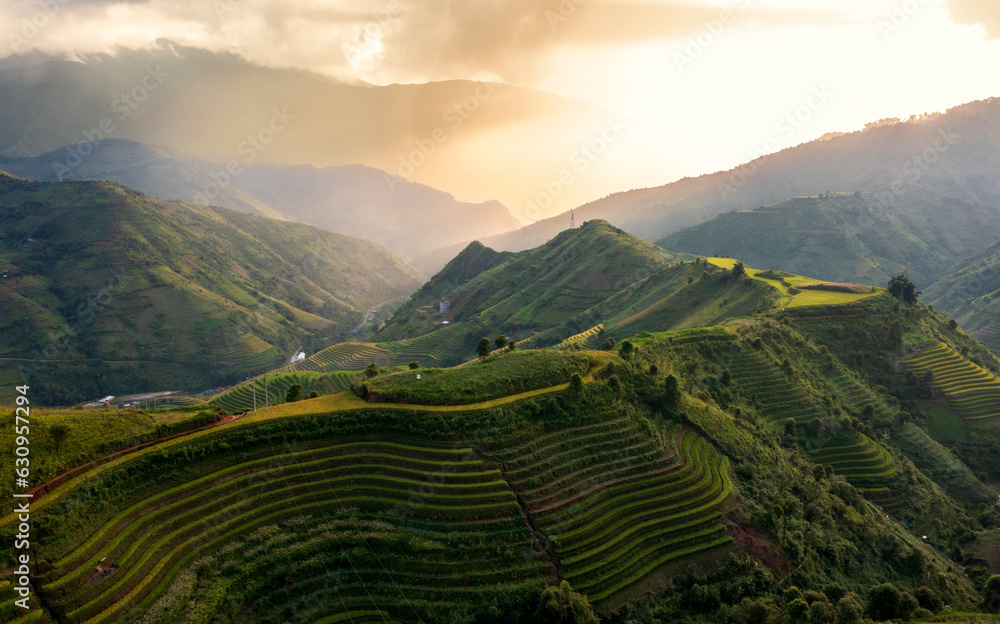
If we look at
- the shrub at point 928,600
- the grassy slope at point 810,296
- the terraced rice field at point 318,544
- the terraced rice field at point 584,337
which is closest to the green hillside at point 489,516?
the terraced rice field at point 318,544

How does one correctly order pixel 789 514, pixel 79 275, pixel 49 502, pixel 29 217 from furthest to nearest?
pixel 29 217 → pixel 79 275 → pixel 789 514 → pixel 49 502

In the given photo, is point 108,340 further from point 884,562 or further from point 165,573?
point 884,562

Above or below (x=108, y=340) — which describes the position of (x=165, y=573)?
below

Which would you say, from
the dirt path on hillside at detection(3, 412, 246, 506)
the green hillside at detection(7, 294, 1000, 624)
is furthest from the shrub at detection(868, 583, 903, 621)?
the dirt path on hillside at detection(3, 412, 246, 506)

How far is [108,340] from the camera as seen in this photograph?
429ft

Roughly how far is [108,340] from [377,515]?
480 ft

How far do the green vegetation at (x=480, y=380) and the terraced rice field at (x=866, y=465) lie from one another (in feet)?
97.6

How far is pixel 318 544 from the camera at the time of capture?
2688 centimetres

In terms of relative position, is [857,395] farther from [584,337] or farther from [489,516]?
[489,516]

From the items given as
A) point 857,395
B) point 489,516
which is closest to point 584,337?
point 857,395

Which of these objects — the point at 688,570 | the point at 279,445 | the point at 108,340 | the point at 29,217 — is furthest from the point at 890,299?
the point at 29,217

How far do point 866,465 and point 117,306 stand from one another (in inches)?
7145

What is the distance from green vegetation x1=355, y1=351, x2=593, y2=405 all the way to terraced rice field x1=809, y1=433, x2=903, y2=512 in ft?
97.6

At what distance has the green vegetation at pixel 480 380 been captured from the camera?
36.0 meters
